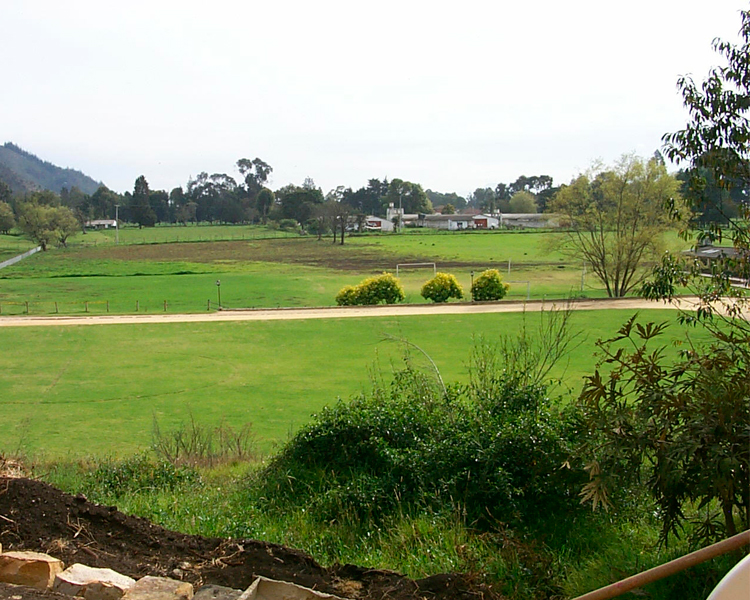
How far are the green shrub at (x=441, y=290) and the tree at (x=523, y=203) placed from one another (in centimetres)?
5988

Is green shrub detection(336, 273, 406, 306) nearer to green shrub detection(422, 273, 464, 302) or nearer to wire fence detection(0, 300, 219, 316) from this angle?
green shrub detection(422, 273, 464, 302)

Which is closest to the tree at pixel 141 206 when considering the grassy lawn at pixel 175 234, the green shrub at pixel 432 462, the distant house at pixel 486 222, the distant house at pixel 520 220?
the grassy lawn at pixel 175 234

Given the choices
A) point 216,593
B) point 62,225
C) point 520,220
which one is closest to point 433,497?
point 216,593

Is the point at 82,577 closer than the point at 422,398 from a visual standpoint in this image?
Yes

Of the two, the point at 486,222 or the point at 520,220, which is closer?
the point at 520,220

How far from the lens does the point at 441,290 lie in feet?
111

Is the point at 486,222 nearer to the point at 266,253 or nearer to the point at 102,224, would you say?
the point at 266,253

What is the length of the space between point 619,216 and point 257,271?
2609cm

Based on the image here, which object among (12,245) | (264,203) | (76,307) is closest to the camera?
(76,307)

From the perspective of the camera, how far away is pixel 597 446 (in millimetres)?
4488

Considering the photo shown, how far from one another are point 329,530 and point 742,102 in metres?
4.54

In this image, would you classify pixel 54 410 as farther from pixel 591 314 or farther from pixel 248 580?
pixel 591 314

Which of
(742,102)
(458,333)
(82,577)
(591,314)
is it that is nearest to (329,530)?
(82,577)

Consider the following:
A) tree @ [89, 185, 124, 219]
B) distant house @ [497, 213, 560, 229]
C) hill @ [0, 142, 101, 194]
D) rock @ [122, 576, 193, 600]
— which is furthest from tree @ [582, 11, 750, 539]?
hill @ [0, 142, 101, 194]
